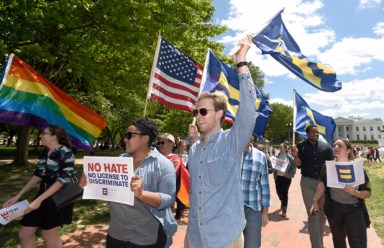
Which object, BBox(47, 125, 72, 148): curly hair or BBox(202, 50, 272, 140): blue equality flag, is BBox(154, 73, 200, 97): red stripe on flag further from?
BBox(47, 125, 72, 148): curly hair

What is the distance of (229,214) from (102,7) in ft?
28.9

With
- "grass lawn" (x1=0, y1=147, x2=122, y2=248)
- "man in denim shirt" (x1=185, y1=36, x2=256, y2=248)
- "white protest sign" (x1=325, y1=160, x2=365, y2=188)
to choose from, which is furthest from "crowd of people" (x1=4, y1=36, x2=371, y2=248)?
"grass lawn" (x1=0, y1=147, x2=122, y2=248)

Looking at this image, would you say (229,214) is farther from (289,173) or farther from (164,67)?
(289,173)

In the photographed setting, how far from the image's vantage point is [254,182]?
171 inches

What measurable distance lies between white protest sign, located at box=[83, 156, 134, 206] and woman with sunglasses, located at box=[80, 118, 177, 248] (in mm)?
119

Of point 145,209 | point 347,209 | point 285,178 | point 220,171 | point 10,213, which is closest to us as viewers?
point 220,171

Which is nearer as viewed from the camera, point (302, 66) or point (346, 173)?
point (346, 173)

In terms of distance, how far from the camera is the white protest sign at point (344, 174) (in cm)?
421

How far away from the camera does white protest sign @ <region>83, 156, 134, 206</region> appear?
264 centimetres

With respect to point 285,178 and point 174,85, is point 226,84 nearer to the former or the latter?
point 174,85

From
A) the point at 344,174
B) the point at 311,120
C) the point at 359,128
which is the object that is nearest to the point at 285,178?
the point at 311,120

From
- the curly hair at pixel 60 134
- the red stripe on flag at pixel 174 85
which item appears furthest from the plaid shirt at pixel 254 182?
the red stripe on flag at pixel 174 85

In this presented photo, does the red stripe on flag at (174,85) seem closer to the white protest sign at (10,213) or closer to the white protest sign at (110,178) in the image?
the white protest sign at (10,213)

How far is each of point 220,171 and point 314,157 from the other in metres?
4.23
